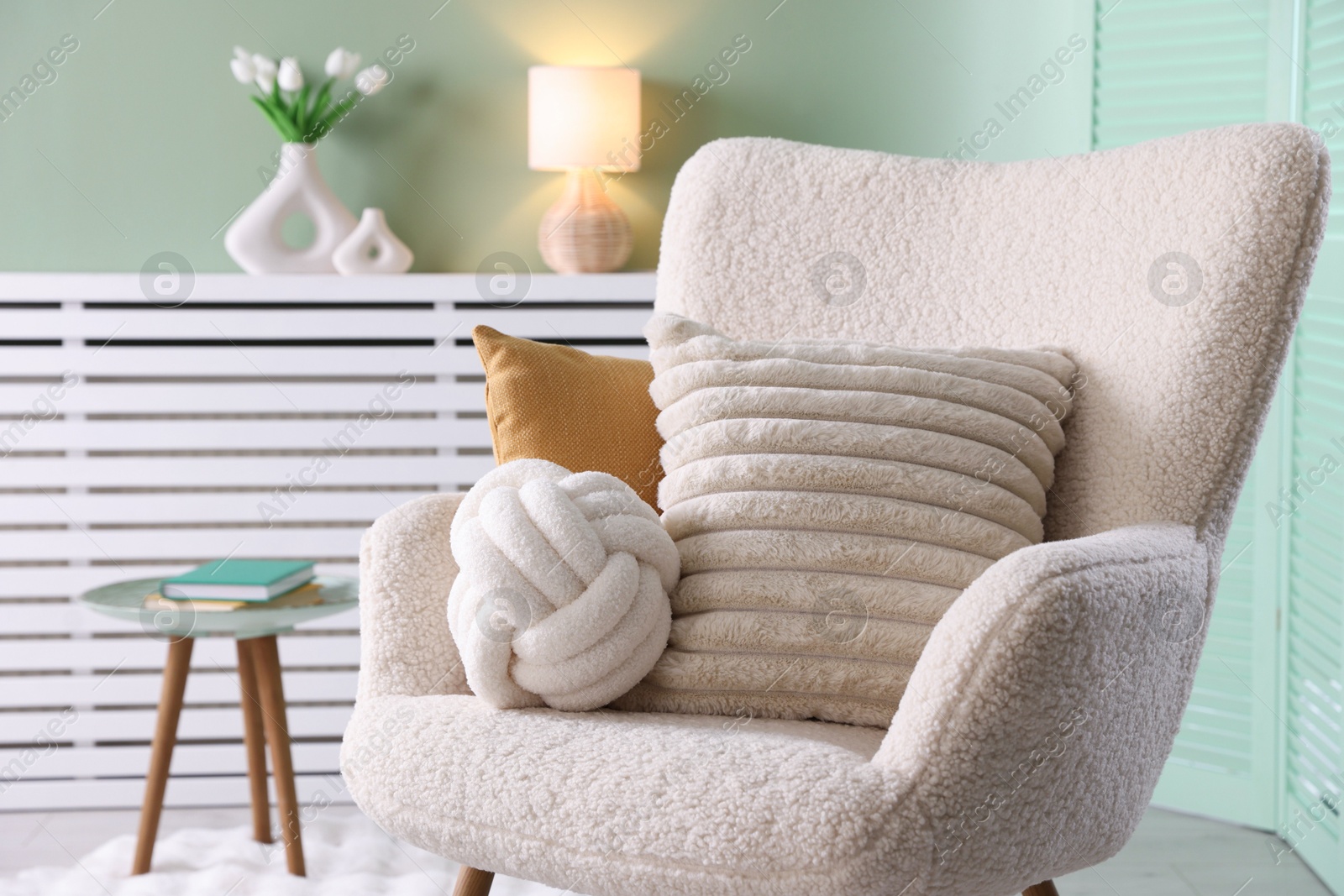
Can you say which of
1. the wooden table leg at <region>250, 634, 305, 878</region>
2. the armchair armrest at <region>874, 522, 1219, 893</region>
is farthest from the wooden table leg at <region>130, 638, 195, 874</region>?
the armchair armrest at <region>874, 522, 1219, 893</region>

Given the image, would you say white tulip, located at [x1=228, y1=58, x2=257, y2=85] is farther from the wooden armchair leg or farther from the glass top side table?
the wooden armchair leg

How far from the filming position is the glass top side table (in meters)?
1.43

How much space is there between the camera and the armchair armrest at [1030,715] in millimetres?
670

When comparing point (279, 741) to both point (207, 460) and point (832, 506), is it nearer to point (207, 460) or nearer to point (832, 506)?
point (207, 460)

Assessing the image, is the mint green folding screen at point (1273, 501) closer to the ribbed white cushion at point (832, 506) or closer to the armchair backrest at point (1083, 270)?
the armchair backrest at point (1083, 270)

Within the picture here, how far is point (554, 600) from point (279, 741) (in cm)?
88

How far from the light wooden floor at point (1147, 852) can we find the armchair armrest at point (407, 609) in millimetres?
988

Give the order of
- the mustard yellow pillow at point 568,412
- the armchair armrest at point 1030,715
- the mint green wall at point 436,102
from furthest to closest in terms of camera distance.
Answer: the mint green wall at point 436,102, the mustard yellow pillow at point 568,412, the armchair armrest at point 1030,715

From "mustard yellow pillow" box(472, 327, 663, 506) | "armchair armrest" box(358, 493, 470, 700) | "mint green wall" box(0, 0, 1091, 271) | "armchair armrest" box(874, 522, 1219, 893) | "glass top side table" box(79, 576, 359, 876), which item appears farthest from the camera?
"mint green wall" box(0, 0, 1091, 271)

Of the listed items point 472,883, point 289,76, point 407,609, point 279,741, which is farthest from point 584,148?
point 472,883

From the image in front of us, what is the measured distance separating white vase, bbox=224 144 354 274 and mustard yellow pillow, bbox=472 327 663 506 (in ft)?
3.43

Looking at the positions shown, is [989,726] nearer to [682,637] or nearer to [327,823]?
[682,637]

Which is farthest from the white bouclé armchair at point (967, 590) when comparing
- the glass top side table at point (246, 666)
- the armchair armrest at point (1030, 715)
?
the glass top side table at point (246, 666)

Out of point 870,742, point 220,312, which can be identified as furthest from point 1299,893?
point 220,312
